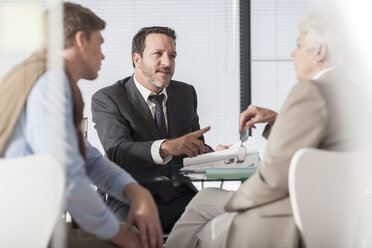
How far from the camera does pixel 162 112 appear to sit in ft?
10.6

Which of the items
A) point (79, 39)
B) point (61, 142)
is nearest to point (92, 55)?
point (79, 39)

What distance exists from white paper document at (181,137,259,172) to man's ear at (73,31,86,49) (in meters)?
0.87

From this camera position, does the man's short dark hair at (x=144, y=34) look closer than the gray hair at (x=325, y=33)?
No

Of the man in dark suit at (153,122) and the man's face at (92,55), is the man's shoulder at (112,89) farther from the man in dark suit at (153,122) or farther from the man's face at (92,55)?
the man's face at (92,55)

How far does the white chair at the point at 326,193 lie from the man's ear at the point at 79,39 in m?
0.79

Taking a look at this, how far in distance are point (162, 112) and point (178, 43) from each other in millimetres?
1931

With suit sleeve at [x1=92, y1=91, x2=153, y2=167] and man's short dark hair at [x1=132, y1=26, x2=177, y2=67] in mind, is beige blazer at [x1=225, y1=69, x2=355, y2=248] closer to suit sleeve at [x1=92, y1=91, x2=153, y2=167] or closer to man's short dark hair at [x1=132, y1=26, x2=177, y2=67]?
suit sleeve at [x1=92, y1=91, x2=153, y2=167]

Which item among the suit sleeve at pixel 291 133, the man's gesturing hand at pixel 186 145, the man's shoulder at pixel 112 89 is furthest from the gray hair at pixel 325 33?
the man's shoulder at pixel 112 89

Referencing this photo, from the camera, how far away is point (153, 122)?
124 inches

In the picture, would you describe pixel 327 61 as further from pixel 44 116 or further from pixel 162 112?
pixel 162 112

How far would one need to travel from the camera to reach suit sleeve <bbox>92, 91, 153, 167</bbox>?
9.49ft

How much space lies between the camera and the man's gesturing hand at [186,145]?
2.77m

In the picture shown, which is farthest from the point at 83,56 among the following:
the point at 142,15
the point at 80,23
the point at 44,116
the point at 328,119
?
the point at 142,15

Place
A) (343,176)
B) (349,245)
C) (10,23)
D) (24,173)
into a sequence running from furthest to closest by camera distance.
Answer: (10,23) → (349,245) → (343,176) → (24,173)
